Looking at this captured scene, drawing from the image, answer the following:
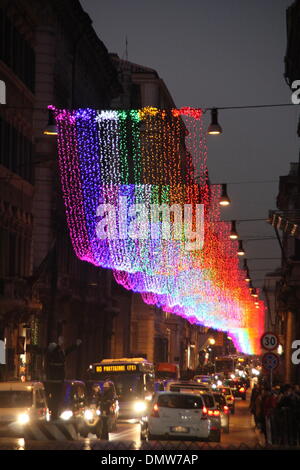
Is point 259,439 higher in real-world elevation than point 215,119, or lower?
lower

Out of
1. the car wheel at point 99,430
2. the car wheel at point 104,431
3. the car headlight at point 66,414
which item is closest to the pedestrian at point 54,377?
the car headlight at point 66,414

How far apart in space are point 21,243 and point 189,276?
48468mm

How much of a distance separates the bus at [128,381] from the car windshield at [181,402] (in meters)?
12.7

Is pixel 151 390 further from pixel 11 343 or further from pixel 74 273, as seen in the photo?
pixel 74 273

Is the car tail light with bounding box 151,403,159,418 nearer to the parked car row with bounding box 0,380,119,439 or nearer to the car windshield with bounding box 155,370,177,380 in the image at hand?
the parked car row with bounding box 0,380,119,439

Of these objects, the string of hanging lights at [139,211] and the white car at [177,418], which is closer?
the white car at [177,418]

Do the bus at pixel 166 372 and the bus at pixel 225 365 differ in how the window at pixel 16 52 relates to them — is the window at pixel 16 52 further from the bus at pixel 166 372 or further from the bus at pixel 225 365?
the bus at pixel 225 365

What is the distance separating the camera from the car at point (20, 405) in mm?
28109

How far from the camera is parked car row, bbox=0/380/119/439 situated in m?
28.4

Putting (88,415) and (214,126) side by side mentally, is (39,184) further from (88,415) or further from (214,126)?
(214,126)

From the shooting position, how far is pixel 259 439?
34.2m
